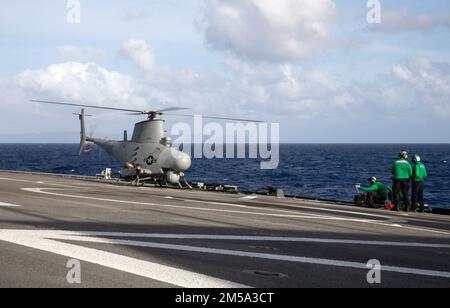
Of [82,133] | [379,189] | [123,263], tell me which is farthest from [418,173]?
[82,133]

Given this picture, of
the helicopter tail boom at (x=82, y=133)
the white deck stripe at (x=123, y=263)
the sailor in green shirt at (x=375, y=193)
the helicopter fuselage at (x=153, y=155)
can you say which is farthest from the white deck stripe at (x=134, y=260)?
the helicopter tail boom at (x=82, y=133)

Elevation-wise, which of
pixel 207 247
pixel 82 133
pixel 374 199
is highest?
pixel 82 133

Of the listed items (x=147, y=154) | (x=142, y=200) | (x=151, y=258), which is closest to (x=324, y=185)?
(x=147, y=154)

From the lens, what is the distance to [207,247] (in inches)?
412

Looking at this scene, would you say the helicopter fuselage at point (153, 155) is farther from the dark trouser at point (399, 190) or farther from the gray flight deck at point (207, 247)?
the gray flight deck at point (207, 247)

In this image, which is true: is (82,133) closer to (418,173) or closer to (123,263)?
(418,173)

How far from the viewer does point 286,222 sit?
50.5 ft

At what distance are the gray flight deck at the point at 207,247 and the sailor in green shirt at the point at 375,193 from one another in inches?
243

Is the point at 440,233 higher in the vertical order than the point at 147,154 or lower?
lower

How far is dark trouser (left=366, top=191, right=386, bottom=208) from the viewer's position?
23859 mm

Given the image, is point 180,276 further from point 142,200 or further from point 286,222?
point 142,200

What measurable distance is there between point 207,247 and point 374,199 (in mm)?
15289

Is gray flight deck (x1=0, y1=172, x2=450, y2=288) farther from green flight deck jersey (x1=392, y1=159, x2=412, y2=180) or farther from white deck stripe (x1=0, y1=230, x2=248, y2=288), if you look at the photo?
green flight deck jersey (x1=392, y1=159, x2=412, y2=180)
